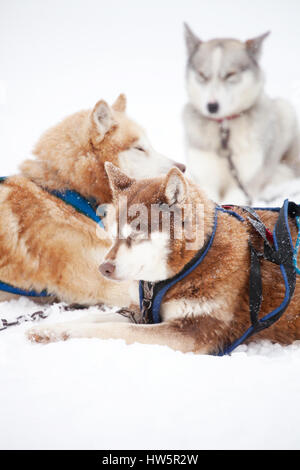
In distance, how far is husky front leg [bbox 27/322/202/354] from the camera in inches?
69.5

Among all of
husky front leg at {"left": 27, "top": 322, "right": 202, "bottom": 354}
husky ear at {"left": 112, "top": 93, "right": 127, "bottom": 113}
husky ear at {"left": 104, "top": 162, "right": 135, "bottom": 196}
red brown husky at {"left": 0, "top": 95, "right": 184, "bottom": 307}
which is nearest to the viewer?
husky front leg at {"left": 27, "top": 322, "right": 202, "bottom": 354}

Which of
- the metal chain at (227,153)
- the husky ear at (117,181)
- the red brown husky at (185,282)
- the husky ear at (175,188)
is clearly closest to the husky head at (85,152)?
the husky ear at (117,181)

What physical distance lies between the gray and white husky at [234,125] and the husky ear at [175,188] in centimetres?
377

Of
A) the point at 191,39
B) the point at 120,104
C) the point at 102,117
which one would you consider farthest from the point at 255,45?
the point at 102,117

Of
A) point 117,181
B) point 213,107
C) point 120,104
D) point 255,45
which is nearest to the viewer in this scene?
point 117,181

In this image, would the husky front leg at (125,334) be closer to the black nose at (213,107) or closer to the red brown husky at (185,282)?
the red brown husky at (185,282)

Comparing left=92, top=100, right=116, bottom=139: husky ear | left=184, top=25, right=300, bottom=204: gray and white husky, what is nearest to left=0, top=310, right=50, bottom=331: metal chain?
left=92, top=100, right=116, bottom=139: husky ear

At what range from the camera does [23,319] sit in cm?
244

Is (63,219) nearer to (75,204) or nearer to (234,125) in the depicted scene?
(75,204)

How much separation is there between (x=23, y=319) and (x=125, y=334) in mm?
1013

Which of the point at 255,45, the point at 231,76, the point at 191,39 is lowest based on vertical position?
the point at 231,76

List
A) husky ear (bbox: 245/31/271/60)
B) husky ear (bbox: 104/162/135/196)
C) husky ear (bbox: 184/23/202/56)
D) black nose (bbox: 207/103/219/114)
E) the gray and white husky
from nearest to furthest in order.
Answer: husky ear (bbox: 104/162/135/196), husky ear (bbox: 245/31/271/60), the gray and white husky, black nose (bbox: 207/103/219/114), husky ear (bbox: 184/23/202/56)

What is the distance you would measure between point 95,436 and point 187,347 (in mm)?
687

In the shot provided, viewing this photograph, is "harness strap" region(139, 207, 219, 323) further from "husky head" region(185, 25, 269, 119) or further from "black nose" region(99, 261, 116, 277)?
"husky head" region(185, 25, 269, 119)
